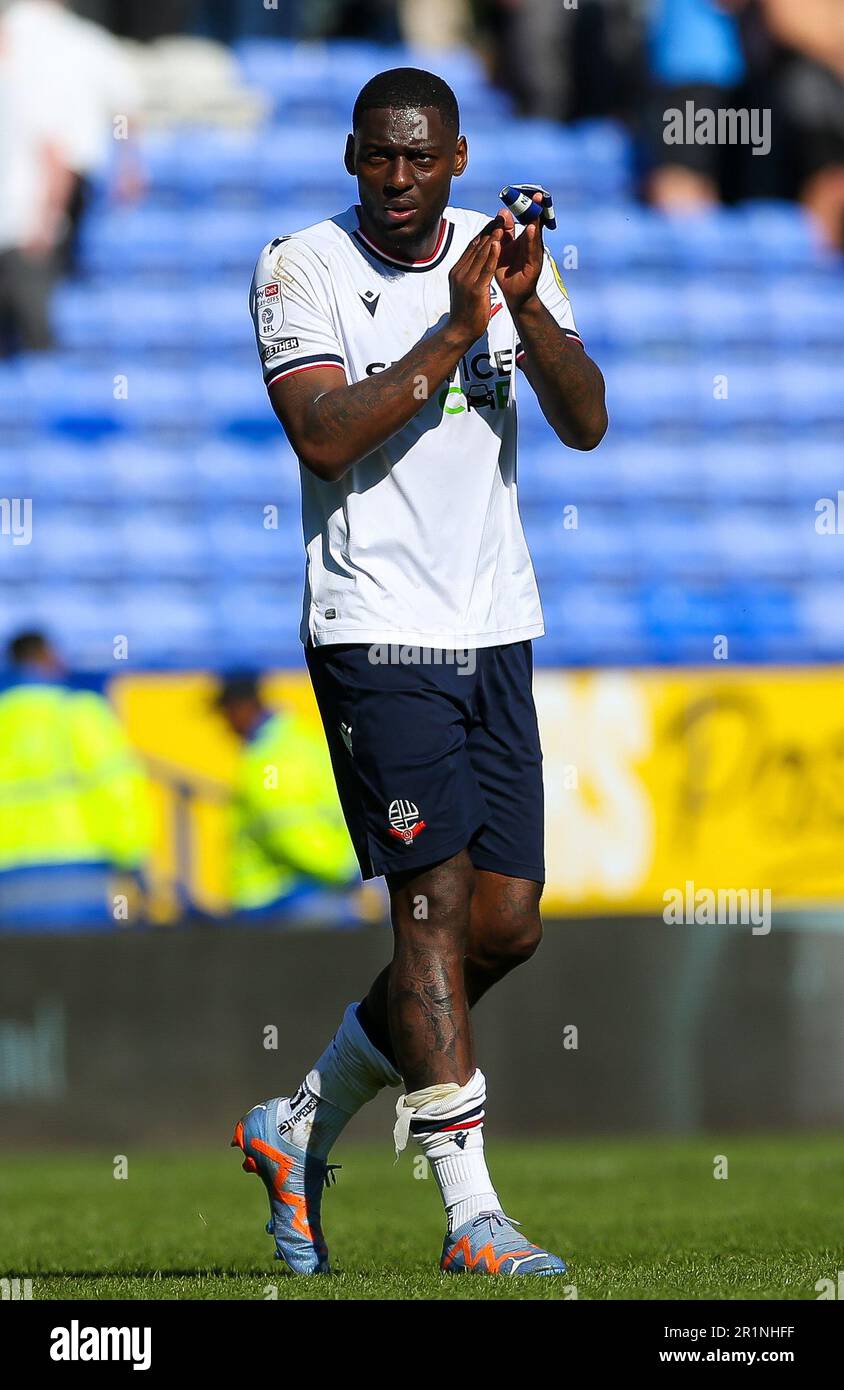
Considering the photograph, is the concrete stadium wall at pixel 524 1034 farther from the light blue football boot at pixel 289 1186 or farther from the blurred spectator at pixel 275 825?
the light blue football boot at pixel 289 1186

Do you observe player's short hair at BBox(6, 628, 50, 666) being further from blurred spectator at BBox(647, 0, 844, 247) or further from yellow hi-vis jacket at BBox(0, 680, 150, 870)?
blurred spectator at BBox(647, 0, 844, 247)

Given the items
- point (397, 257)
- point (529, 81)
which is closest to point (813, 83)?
point (529, 81)

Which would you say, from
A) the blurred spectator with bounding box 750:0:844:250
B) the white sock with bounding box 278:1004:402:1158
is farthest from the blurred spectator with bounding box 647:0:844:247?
the white sock with bounding box 278:1004:402:1158

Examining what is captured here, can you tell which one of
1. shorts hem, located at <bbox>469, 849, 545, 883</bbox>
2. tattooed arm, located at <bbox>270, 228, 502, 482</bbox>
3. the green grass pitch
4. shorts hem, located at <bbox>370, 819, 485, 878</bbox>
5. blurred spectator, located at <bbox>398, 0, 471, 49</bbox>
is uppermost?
blurred spectator, located at <bbox>398, 0, 471, 49</bbox>

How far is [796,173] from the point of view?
1376 cm

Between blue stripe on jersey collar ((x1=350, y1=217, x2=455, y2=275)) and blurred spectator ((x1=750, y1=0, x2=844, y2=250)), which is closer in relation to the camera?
blue stripe on jersey collar ((x1=350, y1=217, x2=455, y2=275))

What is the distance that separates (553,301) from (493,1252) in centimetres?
185

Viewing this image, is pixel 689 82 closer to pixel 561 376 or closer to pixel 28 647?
pixel 28 647

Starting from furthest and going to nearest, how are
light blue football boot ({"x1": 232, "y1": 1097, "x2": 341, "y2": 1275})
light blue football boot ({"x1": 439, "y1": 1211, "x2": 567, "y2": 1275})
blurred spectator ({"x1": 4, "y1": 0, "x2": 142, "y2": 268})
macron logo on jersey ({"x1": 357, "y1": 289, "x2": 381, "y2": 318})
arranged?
1. blurred spectator ({"x1": 4, "y1": 0, "x2": 142, "y2": 268})
2. light blue football boot ({"x1": 232, "y1": 1097, "x2": 341, "y2": 1275})
3. macron logo on jersey ({"x1": 357, "y1": 289, "x2": 381, "y2": 318})
4. light blue football boot ({"x1": 439, "y1": 1211, "x2": 567, "y2": 1275})

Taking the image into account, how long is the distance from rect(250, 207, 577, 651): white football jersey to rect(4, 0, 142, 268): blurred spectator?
948cm

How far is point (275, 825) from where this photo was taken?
29.2 feet

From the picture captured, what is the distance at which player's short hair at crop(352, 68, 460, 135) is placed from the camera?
407 centimetres

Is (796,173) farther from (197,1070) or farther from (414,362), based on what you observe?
(414,362)
